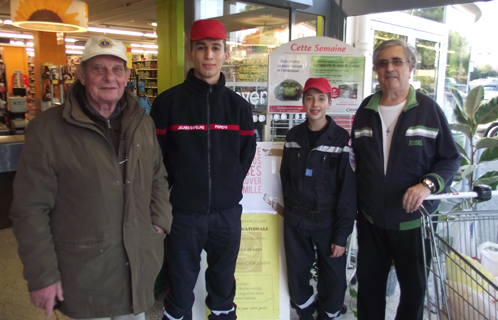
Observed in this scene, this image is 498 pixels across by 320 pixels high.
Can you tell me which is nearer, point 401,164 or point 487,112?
point 401,164

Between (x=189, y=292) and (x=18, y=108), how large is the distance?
7746mm

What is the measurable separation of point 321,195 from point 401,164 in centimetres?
49

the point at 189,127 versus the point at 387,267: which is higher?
the point at 189,127

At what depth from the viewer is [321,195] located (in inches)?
88.3

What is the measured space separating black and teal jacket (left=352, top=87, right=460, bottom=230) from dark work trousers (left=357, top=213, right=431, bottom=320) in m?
0.09

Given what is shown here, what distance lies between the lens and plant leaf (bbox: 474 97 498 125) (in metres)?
3.22

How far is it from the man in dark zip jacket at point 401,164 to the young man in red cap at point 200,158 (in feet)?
2.32

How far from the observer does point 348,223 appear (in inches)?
86.6

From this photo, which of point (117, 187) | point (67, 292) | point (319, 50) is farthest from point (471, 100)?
point (67, 292)

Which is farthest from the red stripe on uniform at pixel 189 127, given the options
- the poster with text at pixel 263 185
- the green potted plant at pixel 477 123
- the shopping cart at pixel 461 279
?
the green potted plant at pixel 477 123

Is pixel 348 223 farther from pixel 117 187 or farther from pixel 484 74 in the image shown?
pixel 484 74

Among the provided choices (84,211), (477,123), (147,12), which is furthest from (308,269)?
(147,12)

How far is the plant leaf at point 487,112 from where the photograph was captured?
322 centimetres

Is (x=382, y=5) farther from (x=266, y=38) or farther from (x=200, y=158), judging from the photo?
(x=200, y=158)
